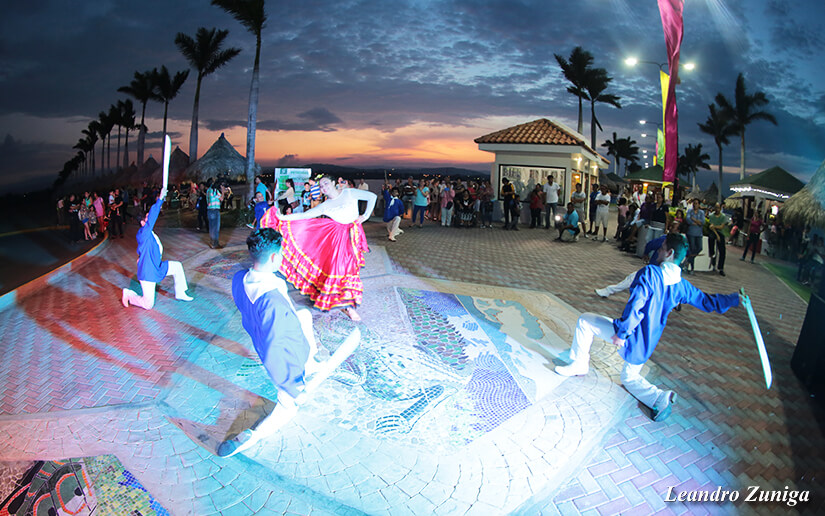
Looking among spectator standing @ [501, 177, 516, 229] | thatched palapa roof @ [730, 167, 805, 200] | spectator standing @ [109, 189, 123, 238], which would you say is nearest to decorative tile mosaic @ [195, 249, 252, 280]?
spectator standing @ [109, 189, 123, 238]

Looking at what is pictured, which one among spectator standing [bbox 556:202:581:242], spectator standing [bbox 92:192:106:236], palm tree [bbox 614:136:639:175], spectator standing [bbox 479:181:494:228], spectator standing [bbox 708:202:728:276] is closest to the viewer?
spectator standing [bbox 708:202:728:276]

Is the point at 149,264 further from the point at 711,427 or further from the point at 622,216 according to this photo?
the point at 622,216

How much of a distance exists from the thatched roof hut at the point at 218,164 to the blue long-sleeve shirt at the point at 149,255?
26543 mm

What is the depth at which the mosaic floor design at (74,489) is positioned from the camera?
2.80 m

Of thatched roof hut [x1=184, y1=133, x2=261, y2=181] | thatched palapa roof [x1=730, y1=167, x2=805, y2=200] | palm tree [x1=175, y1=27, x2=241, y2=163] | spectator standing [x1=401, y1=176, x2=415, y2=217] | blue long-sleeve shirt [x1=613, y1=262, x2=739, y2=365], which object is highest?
palm tree [x1=175, y1=27, x2=241, y2=163]

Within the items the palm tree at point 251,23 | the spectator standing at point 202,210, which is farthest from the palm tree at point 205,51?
the spectator standing at point 202,210

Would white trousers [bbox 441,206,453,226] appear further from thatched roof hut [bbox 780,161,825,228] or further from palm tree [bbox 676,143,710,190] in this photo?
palm tree [bbox 676,143,710,190]

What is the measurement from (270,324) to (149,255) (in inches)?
166

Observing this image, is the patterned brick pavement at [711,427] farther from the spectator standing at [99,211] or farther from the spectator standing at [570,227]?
the spectator standing at [99,211]

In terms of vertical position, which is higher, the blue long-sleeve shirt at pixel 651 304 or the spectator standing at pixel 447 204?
the spectator standing at pixel 447 204

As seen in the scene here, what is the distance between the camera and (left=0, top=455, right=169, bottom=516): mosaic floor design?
2.80 metres

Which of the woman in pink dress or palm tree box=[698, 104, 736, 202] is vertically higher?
palm tree box=[698, 104, 736, 202]

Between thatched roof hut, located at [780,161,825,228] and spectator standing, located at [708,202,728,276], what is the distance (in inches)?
85.8

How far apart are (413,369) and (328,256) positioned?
2.09 m
